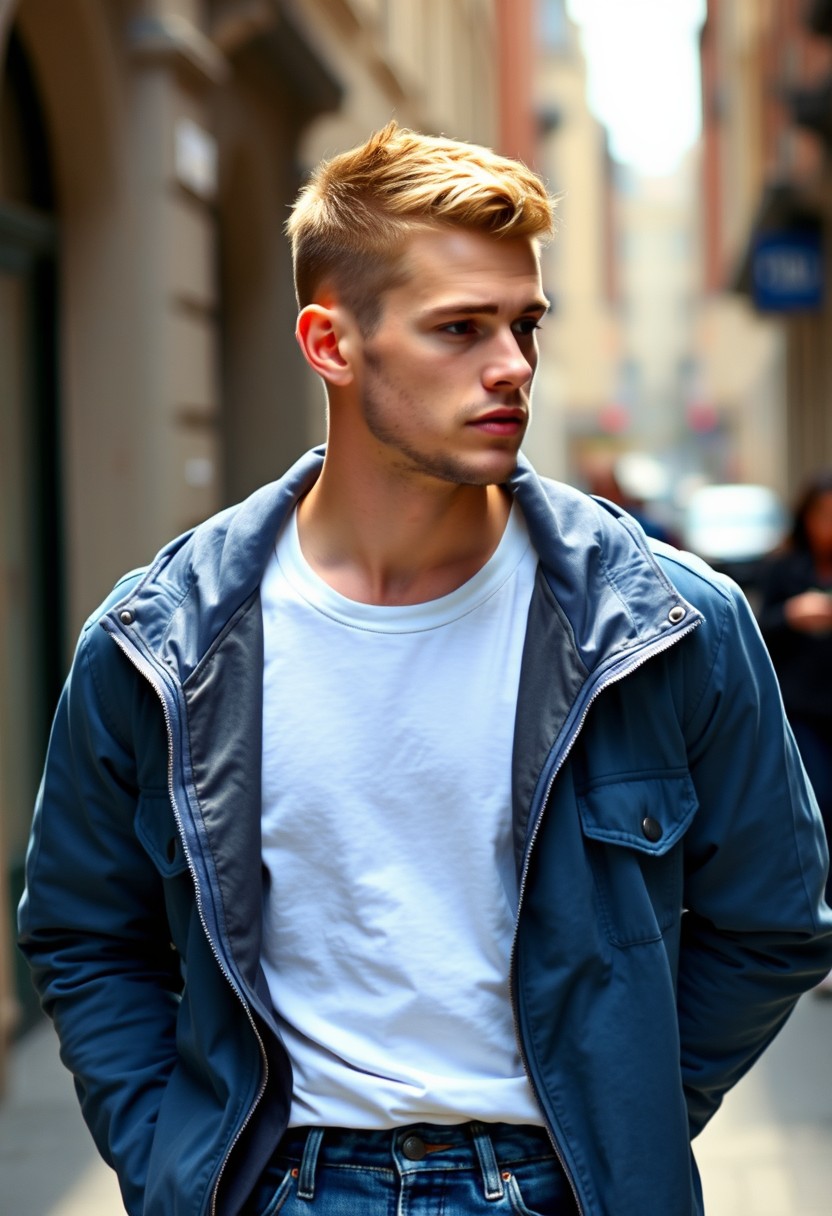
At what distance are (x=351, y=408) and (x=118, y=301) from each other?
17.7 ft

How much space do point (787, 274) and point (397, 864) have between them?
17367 mm

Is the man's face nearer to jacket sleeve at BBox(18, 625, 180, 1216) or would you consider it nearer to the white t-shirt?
the white t-shirt

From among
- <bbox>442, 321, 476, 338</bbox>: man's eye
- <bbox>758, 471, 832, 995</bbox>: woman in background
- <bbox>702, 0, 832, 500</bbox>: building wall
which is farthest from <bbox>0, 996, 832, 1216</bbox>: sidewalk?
<bbox>702, 0, 832, 500</bbox>: building wall

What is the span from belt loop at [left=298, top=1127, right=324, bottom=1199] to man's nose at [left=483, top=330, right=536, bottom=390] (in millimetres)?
849

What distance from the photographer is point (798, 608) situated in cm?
652

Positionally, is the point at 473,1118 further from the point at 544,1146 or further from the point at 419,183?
the point at 419,183

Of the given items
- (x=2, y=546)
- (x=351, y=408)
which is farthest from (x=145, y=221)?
(x=351, y=408)

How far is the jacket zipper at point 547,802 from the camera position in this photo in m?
1.92

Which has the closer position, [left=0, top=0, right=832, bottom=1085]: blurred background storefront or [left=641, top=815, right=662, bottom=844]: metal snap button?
[left=641, top=815, right=662, bottom=844]: metal snap button

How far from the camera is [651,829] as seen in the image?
1962 mm

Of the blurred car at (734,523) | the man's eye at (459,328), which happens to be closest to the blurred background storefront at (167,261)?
the blurred car at (734,523)

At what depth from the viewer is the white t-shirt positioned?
1958 millimetres

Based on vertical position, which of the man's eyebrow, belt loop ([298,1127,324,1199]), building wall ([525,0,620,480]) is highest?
the man's eyebrow

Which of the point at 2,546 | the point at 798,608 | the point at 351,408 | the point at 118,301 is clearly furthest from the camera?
the point at 118,301
